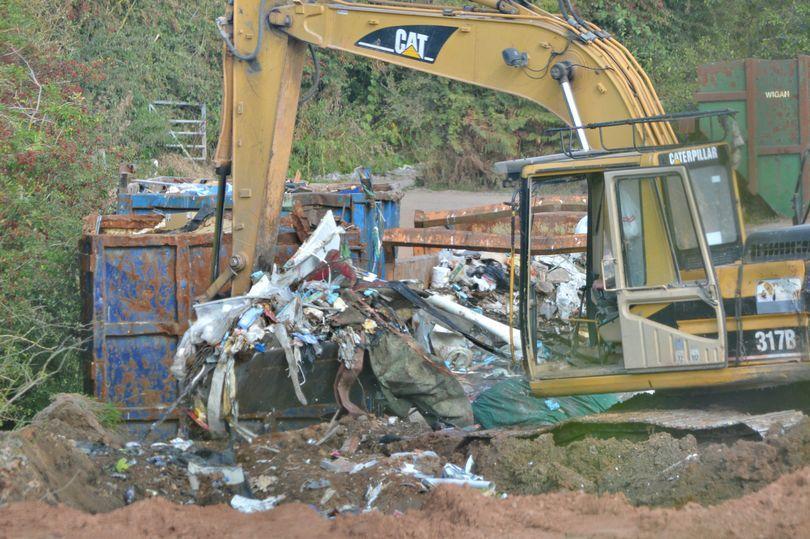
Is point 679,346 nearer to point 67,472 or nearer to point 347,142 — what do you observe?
point 67,472

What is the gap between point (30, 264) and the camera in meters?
9.33

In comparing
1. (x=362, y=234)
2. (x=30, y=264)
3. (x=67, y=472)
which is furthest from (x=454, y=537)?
(x=30, y=264)

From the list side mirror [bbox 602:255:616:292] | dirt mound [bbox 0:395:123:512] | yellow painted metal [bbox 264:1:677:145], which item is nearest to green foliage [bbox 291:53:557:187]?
yellow painted metal [bbox 264:1:677:145]

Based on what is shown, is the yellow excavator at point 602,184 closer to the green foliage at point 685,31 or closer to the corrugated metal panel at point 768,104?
the corrugated metal panel at point 768,104

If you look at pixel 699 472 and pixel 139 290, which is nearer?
pixel 699 472

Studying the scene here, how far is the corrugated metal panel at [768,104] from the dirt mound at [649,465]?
3457mm

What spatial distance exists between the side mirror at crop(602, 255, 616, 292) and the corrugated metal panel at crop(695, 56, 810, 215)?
2.58m

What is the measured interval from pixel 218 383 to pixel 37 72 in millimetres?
9935

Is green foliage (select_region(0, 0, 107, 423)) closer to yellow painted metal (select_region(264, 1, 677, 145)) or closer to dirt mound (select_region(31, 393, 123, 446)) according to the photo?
dirt mound (select_region(31, 393, 123, 446))

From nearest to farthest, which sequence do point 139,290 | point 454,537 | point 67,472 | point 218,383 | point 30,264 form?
point 454,537 → point 67,472 → point 218,383 → point 139,290 → point 30,264

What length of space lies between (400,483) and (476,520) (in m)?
1.52

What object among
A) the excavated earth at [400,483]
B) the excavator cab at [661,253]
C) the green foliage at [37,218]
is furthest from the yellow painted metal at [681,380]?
the green foliage at [37,218]

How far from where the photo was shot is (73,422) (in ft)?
23.3

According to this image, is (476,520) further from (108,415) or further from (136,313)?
(136,313)
